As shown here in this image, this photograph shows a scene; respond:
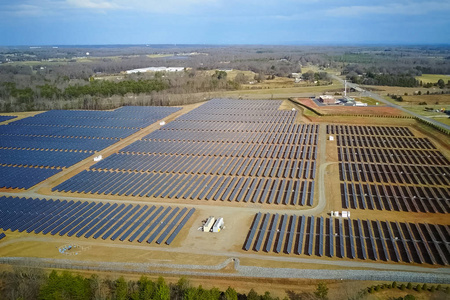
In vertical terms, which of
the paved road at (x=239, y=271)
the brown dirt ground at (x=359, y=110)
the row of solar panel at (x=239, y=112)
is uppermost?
the brown dirt ground at (x=359, y=110)

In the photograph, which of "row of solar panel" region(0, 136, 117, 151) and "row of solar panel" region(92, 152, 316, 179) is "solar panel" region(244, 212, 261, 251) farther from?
"row of solar panel" region(0, 136, 117, 151)

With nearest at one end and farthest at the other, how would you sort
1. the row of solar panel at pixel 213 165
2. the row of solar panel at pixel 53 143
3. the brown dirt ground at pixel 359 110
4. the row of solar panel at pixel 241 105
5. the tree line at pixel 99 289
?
the tree line at pixel 99 289 < the row of solar panel at pixel 213 165 < the row of solar panel at pixel 53 143 < the brown dirt ground at pixel 359 110 < the row of solar panel at pixel 241 105

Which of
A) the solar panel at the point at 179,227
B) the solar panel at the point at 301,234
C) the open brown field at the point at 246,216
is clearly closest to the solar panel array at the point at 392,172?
the open brown field at the point at 246,216

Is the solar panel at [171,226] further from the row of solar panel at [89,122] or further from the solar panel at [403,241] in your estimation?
the row of solar panel at [89,122]

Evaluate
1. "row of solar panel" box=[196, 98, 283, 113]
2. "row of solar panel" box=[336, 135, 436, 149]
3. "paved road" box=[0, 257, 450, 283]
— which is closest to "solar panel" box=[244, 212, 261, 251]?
"paved road" box=[0, 257, 450, 283]

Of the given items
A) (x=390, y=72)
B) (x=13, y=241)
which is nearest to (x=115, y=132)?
(x=13, y=241)

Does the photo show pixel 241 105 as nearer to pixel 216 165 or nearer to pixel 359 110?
pixel 359 110
